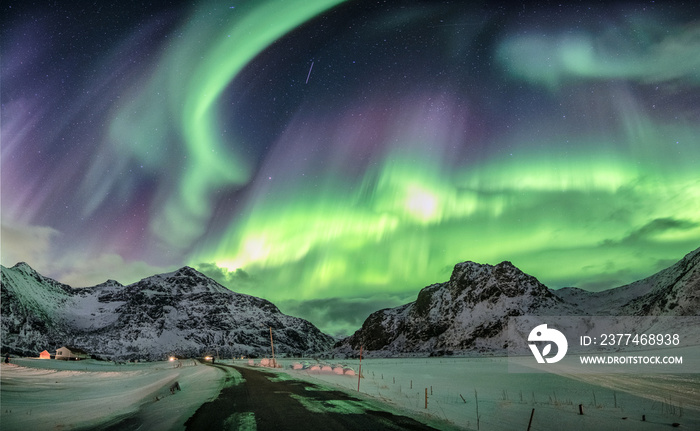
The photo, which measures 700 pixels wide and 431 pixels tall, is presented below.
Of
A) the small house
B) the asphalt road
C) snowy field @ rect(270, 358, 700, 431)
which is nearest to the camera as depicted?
the asphalt road

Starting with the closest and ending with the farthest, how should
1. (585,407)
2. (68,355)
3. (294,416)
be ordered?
(294,416), (585,407), (68,355)

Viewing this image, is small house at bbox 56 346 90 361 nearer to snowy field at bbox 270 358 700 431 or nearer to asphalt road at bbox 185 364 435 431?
snowy field at bbox 270 358 700 431

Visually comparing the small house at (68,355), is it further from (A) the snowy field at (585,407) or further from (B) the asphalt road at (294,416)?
(B) the asphalt road at (294,416)

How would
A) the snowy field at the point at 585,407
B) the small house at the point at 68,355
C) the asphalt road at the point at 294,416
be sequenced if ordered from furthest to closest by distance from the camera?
the small house at the point at 68,355
the snowy field at the point at 585,407
the asphalt road at the point at 294,416

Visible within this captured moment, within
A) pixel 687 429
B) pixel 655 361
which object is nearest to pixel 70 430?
pixel 687 429

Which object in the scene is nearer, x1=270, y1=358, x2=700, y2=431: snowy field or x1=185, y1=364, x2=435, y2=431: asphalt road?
x1=185, y1=364, x2=435, y2=431: asphalt road

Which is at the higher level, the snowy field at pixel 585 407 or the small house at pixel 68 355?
the snowy field at pixel 585 407

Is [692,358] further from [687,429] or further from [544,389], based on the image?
[687,429]

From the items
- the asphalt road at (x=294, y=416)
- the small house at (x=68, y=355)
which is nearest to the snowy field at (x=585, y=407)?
the asphalt road at (x=294, y=416)

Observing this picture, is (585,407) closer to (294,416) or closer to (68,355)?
(294,416)

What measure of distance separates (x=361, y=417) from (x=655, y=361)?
6932cm

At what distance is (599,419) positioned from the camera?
21.2m

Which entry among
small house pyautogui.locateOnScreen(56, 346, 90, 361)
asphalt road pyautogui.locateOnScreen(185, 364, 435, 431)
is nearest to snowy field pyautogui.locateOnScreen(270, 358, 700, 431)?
asphalt road pyautogui.locateOnScreen(185, 364, 435, 431)

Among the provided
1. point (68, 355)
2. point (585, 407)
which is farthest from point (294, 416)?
point (68, 355)
